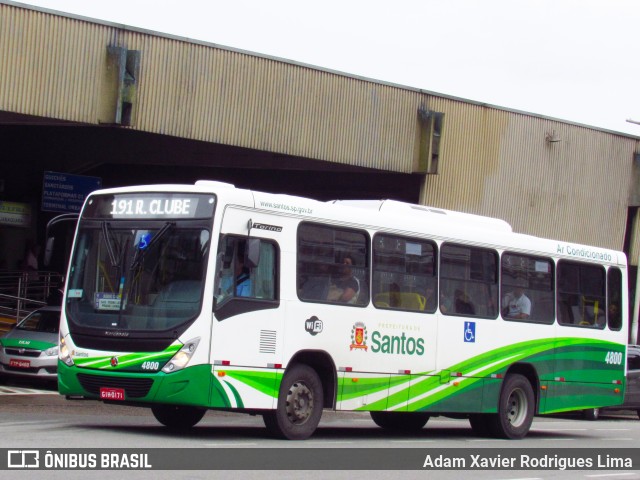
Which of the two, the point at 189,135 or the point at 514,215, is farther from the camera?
the point at 514,215

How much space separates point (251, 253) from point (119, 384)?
84.1 inches

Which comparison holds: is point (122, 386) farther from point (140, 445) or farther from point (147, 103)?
point (147, 103)

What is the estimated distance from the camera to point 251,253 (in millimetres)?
13430

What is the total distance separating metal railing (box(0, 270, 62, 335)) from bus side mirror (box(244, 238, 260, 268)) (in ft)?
48.9

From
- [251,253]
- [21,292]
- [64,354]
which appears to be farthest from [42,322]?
[251,253]

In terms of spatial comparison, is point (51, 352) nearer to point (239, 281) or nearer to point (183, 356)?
point (239, 281)

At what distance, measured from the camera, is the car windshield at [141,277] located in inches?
516

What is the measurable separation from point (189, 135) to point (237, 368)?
11.6 m

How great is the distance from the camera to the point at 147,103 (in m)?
23.4

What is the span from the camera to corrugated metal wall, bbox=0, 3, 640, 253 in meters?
22.1

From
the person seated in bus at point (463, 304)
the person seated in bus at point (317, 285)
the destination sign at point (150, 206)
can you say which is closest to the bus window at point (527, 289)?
the person seated in bus at point (463, 304)

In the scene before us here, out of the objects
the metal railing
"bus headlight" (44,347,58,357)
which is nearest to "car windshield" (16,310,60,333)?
"bus headlight" (44,347,58,357)

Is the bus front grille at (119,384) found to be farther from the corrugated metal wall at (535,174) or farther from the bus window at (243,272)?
the corrugated metal wall at (535,174)
